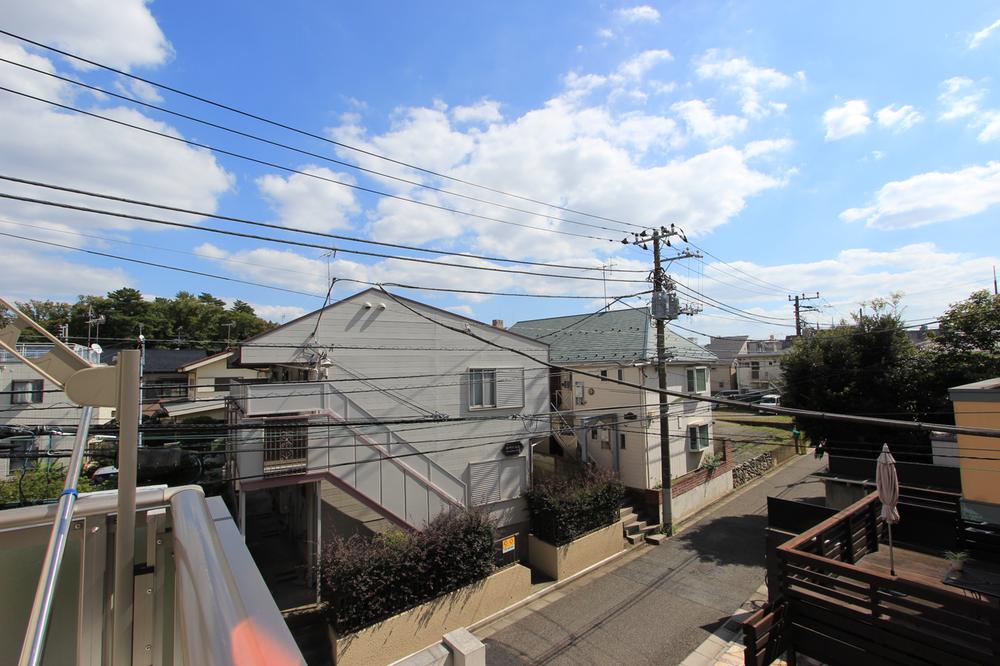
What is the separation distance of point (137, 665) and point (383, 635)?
31.4ft

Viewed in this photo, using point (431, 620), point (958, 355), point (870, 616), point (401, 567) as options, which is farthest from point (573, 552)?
point (958, 355)

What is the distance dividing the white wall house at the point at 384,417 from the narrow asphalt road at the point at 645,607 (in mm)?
3305

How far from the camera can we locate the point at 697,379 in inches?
824

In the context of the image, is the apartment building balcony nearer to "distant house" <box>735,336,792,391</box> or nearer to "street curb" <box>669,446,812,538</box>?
"street curb" <box>669,446,812,538</box>

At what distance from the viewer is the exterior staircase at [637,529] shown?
1623cm

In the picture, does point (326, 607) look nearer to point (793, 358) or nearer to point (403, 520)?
point (403, 520)

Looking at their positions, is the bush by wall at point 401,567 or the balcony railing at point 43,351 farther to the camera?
the bush by wall at point 401,567

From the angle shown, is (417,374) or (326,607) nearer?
(326,607)

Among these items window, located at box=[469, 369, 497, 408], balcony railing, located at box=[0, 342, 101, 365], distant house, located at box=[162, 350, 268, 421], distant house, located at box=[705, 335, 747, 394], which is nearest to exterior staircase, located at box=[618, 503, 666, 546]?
window, located at box=[469, 369, 497, 408]

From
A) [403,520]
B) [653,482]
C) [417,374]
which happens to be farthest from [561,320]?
[403,520]

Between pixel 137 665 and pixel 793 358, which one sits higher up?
pixel 793 358

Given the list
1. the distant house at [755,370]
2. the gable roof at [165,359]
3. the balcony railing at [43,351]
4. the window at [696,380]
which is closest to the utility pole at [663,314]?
the window at [696,380]

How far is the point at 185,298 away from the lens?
144ft

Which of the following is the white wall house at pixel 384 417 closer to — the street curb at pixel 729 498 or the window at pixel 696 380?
the street curb at pixel 729 498
